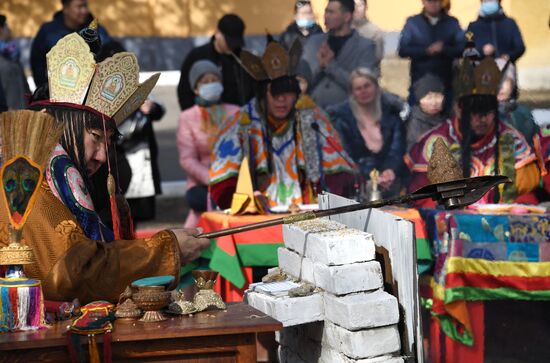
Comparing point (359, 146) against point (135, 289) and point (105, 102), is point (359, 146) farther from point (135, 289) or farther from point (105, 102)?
point (135, 289)

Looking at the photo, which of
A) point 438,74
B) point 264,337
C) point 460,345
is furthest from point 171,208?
point 460,345

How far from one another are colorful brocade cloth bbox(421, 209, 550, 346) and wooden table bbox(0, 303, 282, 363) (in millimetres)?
3185

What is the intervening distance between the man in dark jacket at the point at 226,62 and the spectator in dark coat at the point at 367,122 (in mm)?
825

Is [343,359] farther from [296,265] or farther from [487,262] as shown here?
[487,262]

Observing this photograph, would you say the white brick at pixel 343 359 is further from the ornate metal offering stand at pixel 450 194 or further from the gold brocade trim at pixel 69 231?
the gold brocade trim at pixel 69 231

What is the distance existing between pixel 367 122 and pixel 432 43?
895 mm

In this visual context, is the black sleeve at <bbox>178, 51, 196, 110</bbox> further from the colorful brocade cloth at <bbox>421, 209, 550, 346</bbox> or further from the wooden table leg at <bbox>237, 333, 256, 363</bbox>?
the wooden table leg at <bbox>237, 333, 256, 363</bbox>

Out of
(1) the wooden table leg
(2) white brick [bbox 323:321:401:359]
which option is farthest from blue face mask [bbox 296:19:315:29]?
(1) the wooden table leg

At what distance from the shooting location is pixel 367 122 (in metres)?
10.3

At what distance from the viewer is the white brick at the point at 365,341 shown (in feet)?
15.6

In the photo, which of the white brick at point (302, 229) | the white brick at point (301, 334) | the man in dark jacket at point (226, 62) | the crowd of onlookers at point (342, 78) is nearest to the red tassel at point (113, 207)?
the white brick at point (302, 229)

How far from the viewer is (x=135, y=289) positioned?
4406 mm

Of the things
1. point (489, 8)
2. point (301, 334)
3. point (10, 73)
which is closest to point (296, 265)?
point (301, 334)

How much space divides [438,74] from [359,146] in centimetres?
93
